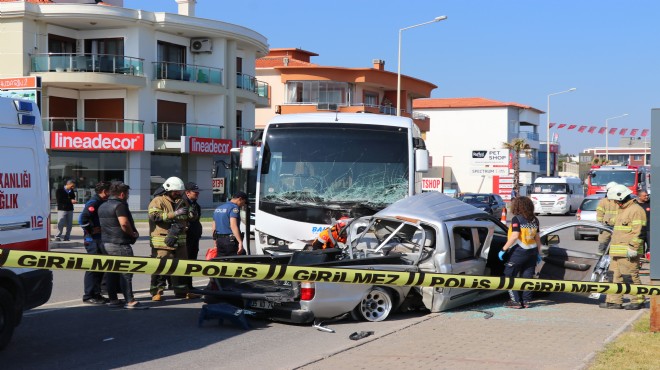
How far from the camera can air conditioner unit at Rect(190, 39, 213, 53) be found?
45.9 m

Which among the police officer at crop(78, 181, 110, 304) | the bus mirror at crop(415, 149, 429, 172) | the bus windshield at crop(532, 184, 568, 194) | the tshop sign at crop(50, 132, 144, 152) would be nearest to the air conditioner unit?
the tshop sign at crop(50, 132, 144, 152)

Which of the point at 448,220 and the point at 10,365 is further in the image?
the point at 448,220

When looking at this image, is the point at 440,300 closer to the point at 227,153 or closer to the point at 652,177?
the point at 652,177

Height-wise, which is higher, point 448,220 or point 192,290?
point 448,220

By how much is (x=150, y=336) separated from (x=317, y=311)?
1955mm

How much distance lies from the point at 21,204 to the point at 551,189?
4330 cm

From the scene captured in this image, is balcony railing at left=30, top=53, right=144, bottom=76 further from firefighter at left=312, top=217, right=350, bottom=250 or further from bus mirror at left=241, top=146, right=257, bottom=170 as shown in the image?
firefighter at left=312, top=217, right=350, bottom=250

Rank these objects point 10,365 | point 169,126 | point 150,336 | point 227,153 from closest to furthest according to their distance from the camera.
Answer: point 10,365
point 150,336
point 169,126
point 227,153

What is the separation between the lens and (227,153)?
46.8m

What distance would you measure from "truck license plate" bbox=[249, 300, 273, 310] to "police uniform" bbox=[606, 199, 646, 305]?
4747mm

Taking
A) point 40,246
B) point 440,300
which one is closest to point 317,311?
point 440,300

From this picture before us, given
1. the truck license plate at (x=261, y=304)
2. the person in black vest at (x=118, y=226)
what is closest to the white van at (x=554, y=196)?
the person in black vest at (x=118, y=226)

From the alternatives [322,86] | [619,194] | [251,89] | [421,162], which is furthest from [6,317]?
[322,86]

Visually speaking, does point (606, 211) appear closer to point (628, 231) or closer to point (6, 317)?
point (628, 231)
